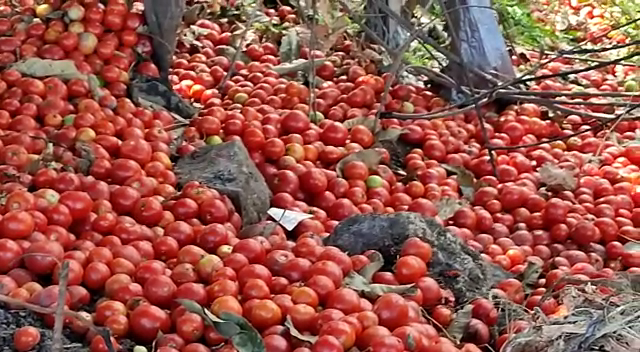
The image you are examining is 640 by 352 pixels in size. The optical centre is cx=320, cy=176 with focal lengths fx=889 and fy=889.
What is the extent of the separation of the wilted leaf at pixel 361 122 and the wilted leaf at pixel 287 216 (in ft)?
2.92

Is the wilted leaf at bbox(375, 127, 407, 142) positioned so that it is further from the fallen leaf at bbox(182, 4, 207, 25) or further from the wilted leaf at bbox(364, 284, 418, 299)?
the wilted leaf at bbox(364, 284, 418, 299)

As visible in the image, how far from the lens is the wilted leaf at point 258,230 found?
9.37 ft

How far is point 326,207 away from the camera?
3.29m

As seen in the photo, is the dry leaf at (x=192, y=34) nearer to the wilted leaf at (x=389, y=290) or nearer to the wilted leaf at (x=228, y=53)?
the wilted leaf at (x=228, y=53)

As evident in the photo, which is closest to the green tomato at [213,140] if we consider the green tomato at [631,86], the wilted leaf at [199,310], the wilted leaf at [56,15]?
the wilted leaf at [56,15]

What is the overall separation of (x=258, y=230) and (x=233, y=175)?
36 centimetres

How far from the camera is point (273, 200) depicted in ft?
10.6

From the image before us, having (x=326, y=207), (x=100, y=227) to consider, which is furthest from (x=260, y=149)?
(x=100, y=227)

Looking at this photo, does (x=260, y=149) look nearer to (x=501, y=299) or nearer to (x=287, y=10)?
(x=501, y=299)

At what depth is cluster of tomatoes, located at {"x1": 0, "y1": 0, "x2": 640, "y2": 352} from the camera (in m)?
2.23

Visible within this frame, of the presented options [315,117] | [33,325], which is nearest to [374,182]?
[315,117]

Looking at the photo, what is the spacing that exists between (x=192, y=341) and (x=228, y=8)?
3284mm

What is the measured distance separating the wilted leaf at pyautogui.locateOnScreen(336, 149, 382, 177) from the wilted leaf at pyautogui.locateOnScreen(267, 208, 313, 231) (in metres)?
0.51

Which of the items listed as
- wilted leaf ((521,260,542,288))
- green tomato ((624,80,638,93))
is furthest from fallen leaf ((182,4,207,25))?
wilted leaf ((521,260,542,288))
